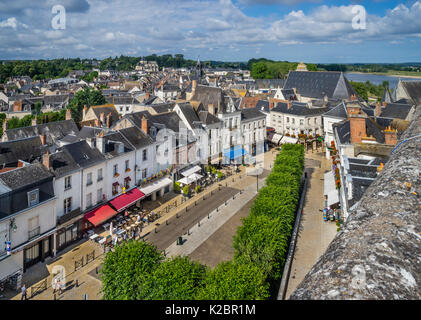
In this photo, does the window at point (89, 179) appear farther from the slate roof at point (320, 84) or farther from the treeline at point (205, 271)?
the slate roof at point (320, 84)

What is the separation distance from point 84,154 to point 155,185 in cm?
830

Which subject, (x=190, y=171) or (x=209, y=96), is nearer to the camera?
(x=190, y=171)

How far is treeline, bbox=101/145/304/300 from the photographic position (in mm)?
12398

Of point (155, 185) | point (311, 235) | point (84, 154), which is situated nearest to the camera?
point (311, 235)

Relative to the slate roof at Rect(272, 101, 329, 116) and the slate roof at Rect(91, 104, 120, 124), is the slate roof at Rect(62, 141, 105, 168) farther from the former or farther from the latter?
the slate roof at Rect(272, 101, 329, 116)

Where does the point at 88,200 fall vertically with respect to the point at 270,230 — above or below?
below

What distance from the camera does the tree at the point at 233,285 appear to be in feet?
38.6

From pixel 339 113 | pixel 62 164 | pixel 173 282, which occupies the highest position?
pixel 339 113

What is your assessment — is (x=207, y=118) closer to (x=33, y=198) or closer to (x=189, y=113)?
(x=189, y=113)

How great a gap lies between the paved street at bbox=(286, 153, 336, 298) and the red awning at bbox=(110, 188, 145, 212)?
14.6 metres

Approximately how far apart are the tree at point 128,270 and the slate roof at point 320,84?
200 ft

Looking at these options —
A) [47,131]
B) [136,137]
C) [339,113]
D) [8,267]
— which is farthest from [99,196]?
[339,113]

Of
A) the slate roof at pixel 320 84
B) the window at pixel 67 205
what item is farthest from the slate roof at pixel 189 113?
the slate roof at pixel 320 84

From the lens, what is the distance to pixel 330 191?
28547mm
